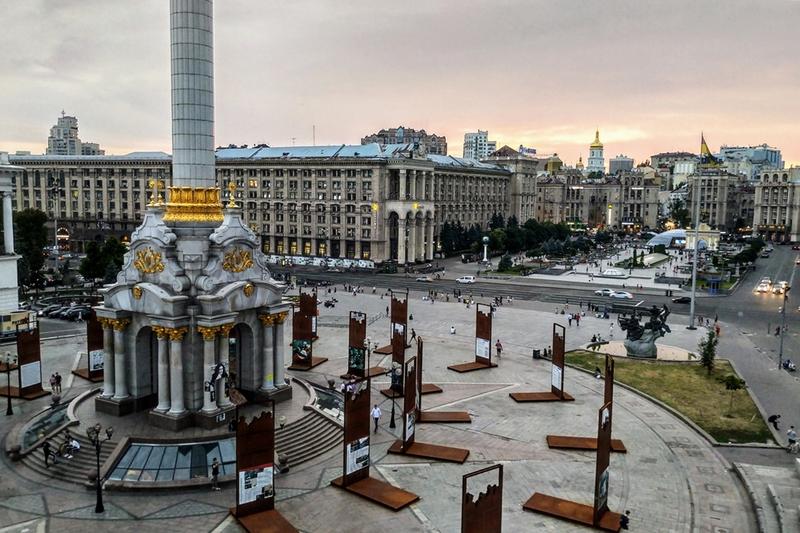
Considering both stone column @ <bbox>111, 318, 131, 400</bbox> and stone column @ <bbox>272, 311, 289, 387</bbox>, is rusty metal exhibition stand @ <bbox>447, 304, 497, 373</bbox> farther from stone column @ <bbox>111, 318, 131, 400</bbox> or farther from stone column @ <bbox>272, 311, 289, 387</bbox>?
stone column @ <bbox>111, 318, 131, 400</bbox>

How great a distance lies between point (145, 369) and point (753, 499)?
33.5 metres

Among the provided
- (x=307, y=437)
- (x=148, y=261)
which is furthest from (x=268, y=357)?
(x=148, y=261)

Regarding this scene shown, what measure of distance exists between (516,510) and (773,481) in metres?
14.3

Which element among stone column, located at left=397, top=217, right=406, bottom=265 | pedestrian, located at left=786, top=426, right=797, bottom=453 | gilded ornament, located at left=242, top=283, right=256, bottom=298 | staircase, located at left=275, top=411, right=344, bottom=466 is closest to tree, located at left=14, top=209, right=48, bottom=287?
gilded ornament, located at left=242, top=283, right=256, bottom=298

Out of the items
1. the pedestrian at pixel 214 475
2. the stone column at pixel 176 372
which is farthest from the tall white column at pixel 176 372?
the pedestrian at pixel 214 475

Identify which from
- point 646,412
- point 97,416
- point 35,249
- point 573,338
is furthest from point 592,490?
point 35,249

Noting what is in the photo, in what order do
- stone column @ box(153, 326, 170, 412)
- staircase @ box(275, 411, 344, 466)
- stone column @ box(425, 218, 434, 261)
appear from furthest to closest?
1. stone column @ box(425, 218, 434, 261)
2. stone column @ box(153, 326, 170, 412)
3. staircase @ box(275, 411, 344, 466)

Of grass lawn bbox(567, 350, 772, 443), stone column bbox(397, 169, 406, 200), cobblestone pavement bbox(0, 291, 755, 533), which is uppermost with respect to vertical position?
stone column bbox(397, 169, 406, 200)

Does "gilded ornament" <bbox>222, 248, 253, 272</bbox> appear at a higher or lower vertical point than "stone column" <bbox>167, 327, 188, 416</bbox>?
higher

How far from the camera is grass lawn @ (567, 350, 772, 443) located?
40312mm

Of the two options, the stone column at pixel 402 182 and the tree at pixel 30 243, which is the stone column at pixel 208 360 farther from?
the stone column at pixel 402 182

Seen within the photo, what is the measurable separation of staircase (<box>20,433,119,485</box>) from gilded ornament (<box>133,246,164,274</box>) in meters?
9.53

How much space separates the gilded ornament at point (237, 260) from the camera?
1457 inches

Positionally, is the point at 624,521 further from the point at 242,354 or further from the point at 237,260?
the point at 237,260
